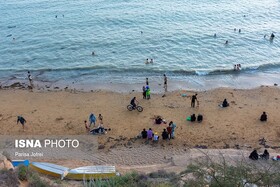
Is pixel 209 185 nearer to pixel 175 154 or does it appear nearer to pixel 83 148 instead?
pixel 175 154

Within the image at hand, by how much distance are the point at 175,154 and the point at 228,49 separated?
21486mm

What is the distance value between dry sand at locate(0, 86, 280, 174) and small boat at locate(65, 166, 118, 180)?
53.6 inches

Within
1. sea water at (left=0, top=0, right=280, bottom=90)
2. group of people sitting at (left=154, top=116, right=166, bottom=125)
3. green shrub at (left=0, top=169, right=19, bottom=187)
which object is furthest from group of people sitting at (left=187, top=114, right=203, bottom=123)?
green shrub at (left=0, top=169, right=19, bottom=187)

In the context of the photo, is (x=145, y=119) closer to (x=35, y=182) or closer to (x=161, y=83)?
(x=161, y=83)

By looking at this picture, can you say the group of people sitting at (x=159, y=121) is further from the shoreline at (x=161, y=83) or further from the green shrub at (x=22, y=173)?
the green shrub at (x=22, y=173)

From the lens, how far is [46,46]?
3784cm

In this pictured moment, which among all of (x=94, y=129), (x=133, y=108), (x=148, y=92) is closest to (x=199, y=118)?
(x=133, y=108)

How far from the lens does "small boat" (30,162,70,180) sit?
15.8 meters

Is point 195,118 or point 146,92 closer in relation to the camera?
point 195,118

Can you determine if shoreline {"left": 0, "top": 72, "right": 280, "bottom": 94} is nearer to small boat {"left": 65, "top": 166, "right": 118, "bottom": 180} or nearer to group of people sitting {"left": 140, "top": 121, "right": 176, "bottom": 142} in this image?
group of people sitting {"left": 140, "top": 121, "right": 176, "bottom": 142}

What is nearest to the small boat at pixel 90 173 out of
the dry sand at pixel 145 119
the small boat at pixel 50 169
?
the small boat at pixel 50 169

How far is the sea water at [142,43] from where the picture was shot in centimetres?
3128

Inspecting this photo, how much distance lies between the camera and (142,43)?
124ft

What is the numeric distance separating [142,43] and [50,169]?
24420mm
